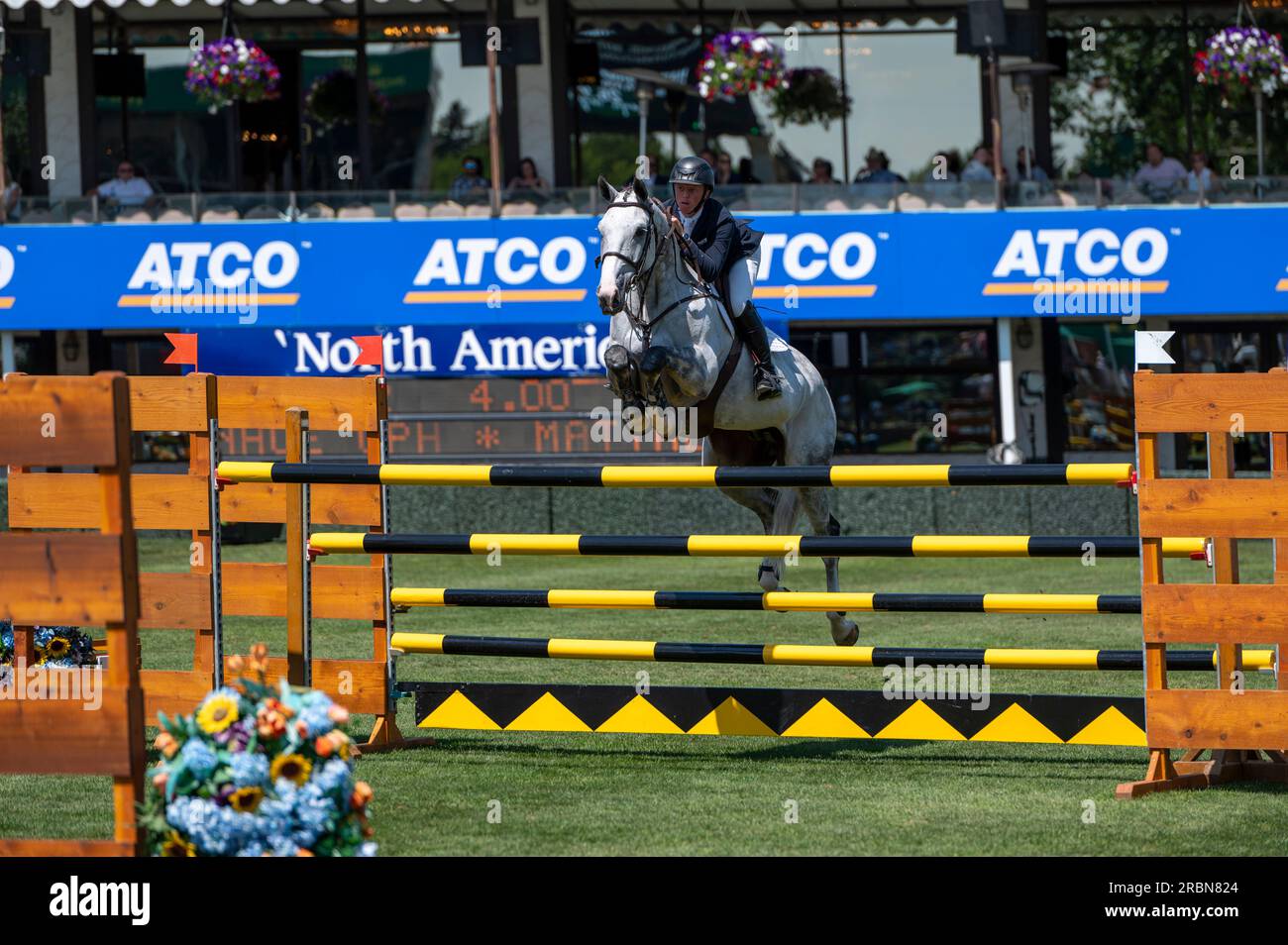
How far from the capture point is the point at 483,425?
21.2 meters

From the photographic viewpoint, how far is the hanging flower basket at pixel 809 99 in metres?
23.4

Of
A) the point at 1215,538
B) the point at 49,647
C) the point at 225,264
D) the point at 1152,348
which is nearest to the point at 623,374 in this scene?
the point at 49,647

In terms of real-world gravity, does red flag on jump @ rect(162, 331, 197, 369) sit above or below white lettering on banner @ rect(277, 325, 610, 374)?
below

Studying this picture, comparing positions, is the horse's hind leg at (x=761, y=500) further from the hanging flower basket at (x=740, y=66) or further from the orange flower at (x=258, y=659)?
the hanging flower basket at (x=740, y=66)

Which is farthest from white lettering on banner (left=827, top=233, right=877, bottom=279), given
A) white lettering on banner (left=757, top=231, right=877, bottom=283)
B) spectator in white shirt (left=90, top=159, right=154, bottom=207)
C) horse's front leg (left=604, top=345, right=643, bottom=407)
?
horse's front leg (left=604, top=345, right=643, bottom=407)

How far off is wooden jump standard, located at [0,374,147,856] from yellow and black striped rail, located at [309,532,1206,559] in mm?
2639

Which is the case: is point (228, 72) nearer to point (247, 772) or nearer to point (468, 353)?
point (468, 353)

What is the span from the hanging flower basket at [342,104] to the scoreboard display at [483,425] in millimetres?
4333

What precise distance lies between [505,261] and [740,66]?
3.41 m

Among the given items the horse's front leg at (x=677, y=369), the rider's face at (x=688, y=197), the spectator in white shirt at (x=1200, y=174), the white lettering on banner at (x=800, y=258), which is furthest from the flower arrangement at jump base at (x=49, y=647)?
the spectator in white shirt at (x=1200, y=174)

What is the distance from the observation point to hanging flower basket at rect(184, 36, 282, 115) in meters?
21.6

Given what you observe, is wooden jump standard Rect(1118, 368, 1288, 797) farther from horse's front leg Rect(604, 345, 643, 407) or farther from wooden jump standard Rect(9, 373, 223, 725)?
wooden jump standard Rect(9, 373, 223, 725)

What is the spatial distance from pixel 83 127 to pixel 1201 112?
14.2 meters
